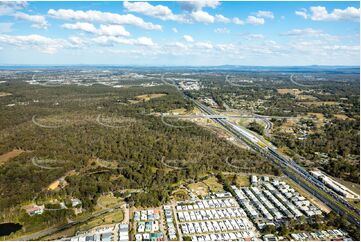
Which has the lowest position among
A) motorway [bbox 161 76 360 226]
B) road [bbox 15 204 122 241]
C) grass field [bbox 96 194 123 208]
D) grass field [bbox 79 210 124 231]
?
road [bbox 15 204 122 241]

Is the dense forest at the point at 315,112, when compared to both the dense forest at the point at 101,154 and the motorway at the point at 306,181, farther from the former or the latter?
the dense forest at the point at 101,154

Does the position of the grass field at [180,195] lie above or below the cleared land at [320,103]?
below

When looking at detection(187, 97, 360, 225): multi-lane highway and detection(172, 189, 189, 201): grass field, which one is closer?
detection(187, 97, 360, 225): multi-lane highway

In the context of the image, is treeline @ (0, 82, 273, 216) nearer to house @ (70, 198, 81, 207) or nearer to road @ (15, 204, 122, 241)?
house @ (70, 198, 81, 207)

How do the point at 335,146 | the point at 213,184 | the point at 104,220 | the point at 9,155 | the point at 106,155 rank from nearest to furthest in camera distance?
the point at 104,220 < the point at 213,184 < the point at 106,155 < the point at 9,155 < the point at 335,146

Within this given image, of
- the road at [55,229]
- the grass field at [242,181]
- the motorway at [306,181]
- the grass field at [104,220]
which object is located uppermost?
the motorway at [306,181]

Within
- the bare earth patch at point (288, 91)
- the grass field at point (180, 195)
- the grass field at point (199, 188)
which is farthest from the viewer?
the bare earth patch at point (288, 91)

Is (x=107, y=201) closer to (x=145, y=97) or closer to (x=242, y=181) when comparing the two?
(x=242, y=181)

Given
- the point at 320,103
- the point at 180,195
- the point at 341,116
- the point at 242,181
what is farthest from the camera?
the point at 320,103

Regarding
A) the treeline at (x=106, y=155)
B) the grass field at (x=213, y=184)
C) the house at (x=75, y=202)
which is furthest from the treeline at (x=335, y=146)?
the house at (x=75, y=202)

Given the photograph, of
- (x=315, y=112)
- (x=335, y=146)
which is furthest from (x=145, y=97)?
(x=335, y=146)

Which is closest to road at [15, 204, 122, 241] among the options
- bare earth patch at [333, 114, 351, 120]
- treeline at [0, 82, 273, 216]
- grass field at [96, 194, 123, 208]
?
grass field at [96, 194, 123, 208]
